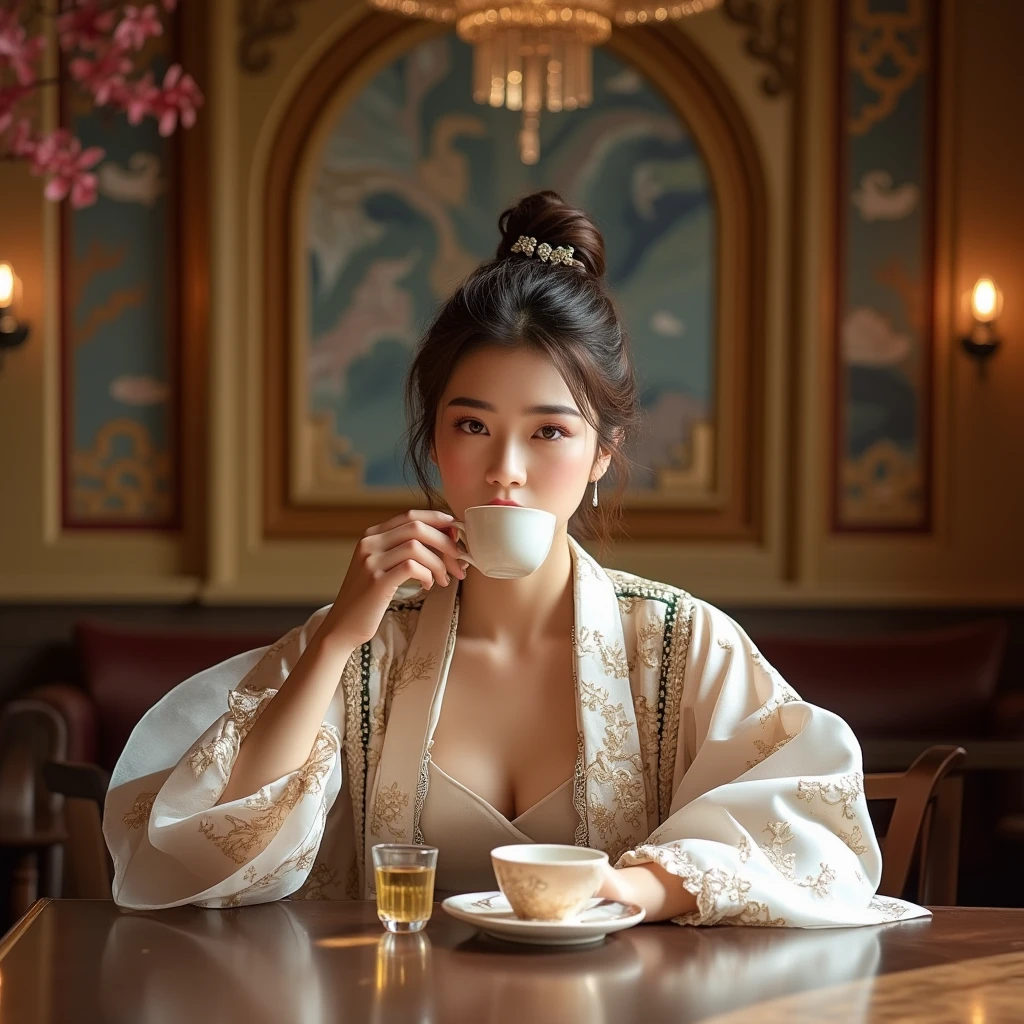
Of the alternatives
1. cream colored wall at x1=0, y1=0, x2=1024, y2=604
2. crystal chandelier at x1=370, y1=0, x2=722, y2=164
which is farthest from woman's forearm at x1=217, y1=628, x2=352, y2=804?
cream colored wall at x1=0, y1=0, x2=1024, y2=604

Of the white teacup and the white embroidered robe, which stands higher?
the white teacup

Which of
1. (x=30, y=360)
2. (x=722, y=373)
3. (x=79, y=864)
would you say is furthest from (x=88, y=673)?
(x=79, y=864)

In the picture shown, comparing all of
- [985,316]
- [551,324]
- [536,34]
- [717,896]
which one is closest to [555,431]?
[551,324]

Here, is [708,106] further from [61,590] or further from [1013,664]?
[61,590]

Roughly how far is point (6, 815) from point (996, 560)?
277 centimetres

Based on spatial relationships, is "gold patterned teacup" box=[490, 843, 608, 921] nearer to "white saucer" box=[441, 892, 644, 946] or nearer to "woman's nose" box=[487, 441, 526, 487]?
"white saucer" box=[441, 892, 644, 946]

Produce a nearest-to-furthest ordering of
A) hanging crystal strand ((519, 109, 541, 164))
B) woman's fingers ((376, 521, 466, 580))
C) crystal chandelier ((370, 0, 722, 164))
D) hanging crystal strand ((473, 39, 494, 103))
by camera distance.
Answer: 1. woman's fingers ((376, 521, 466, 580))
2. crystal chandelier ((370, 0, 722, 164))
3. hanging crystal strand ((473, 39, 494, 103))
4. hanging crystal strand ((519, 109, 541, 164))

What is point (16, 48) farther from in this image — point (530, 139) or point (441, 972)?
point (530, 139)

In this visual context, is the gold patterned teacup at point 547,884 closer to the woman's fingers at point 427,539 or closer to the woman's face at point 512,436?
the woman's fingers at point 427,539

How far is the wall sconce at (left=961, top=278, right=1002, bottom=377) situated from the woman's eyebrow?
2795mm

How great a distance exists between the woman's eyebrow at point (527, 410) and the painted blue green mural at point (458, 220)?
2.56m

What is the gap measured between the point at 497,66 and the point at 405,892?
2394mm

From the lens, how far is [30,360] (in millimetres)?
4312

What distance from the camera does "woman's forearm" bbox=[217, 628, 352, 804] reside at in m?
1.69
